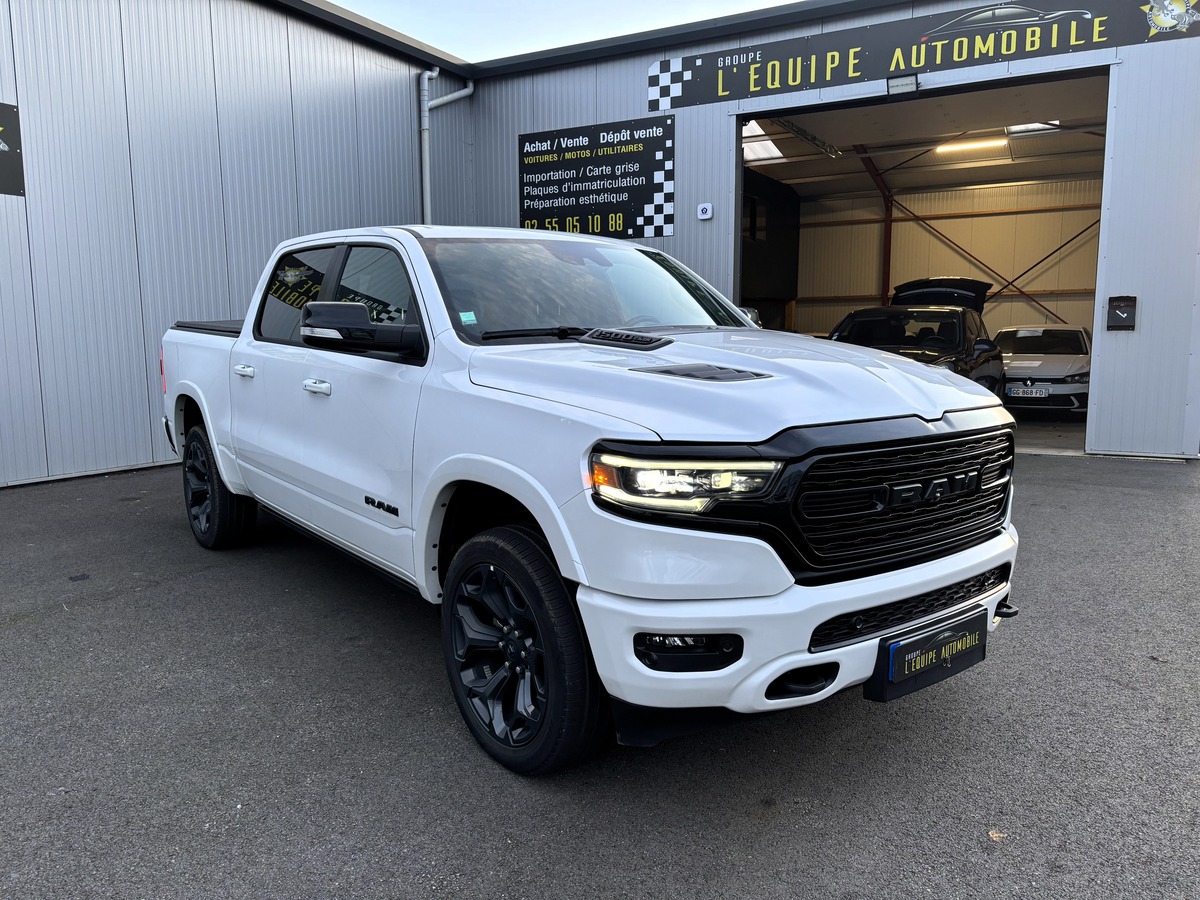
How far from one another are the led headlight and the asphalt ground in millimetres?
968

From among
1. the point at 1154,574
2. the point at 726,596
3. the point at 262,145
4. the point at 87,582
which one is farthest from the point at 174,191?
the point at 1154,574

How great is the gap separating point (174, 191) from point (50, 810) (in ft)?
23.5

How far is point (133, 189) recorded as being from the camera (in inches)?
314

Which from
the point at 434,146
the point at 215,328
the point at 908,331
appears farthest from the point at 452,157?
the point at 215,328

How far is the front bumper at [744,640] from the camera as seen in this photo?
7.13 feet

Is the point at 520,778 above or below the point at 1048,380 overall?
below

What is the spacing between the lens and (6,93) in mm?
7035

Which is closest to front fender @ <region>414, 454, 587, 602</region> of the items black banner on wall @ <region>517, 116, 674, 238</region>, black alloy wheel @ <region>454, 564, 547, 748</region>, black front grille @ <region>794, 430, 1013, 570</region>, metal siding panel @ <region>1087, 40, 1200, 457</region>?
black alloy wheel @ <region>454, 564, 547, 748</region>

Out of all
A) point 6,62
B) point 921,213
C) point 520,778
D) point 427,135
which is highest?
point 921,213

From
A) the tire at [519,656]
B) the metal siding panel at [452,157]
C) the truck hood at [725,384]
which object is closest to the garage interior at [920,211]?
the metal siding panel at [452,157]

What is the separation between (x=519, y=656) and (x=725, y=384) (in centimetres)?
104

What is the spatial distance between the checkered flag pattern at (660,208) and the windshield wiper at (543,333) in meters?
7.87

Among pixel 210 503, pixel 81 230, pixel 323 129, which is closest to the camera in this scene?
pixel 210 503

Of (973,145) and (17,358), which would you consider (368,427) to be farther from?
(973,145)
